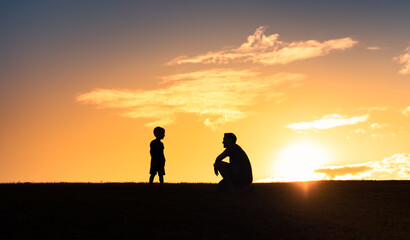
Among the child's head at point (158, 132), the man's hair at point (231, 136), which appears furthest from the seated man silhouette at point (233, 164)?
the child's head at point (158, 132)

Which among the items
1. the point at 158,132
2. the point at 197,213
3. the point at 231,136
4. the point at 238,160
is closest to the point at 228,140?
the point at 231,136

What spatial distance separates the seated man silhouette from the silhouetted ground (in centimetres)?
89

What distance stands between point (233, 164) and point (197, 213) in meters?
3.46

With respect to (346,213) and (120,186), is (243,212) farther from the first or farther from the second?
(120,186)

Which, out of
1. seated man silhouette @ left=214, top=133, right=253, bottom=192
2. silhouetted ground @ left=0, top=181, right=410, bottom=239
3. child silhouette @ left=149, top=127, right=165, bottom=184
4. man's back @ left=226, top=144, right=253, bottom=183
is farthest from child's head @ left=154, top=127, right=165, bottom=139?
man's back @ left=226, top=144, right=253, bottom=183

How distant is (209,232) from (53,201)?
7.50 metres

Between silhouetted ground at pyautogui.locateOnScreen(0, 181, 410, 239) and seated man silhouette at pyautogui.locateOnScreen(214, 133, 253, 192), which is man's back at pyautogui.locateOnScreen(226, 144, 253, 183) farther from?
silhouetted ground at pyautogui.locateOnScreen(0, 181, 410, 239)

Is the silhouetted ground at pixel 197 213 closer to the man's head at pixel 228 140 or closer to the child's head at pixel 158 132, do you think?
the man's head at pixel 228 140

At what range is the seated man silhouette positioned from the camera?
20.6 metres

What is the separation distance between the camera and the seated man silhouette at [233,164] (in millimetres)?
20594

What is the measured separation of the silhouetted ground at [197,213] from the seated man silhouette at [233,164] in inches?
35.0

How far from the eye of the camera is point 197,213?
17.9 meters

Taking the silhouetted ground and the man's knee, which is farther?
the man's knee

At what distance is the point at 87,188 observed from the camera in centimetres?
2386
